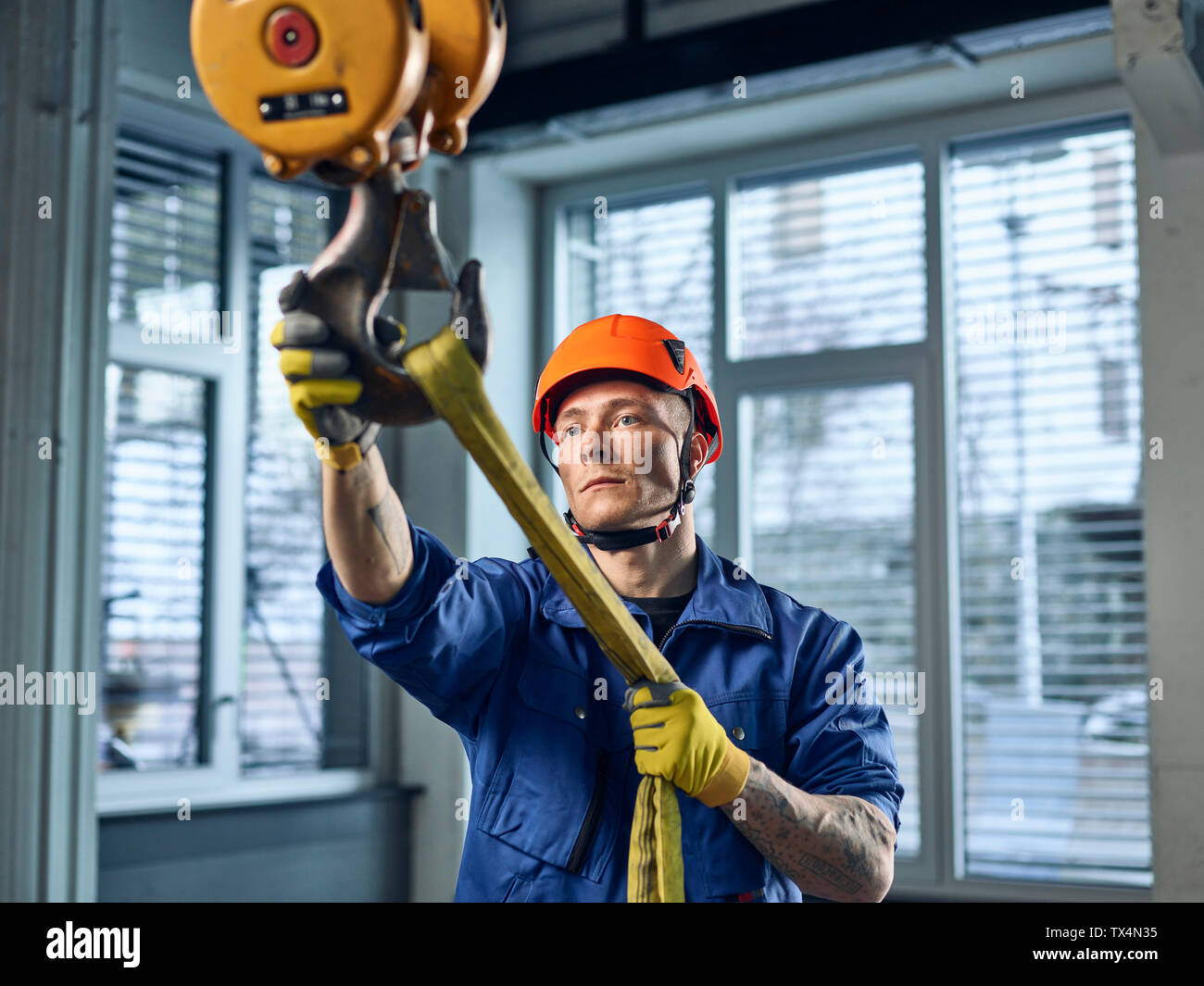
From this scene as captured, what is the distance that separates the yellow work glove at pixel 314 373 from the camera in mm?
872

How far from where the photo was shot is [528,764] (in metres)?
1.42

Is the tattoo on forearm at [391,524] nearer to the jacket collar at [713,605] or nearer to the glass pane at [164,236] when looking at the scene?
the jacket collar at [713,605]

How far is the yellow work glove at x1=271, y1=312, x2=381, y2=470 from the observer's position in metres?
0.87

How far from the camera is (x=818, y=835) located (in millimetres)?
1337

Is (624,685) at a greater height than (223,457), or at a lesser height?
lesser

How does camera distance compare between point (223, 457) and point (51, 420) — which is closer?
point (51, 420)

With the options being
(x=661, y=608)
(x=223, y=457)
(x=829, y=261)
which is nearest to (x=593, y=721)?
(x=661, y=608)

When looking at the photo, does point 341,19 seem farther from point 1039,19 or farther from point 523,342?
point 523,342

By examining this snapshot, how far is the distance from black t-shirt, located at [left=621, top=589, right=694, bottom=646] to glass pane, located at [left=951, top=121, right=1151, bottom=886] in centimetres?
262

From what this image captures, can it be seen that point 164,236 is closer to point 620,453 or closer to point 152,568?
point 152,568

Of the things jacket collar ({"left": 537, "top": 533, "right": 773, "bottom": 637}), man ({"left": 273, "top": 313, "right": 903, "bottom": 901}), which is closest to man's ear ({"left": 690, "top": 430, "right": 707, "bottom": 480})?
man ({"left": 273, "top": 313, "right": 903, "bottom": 901})

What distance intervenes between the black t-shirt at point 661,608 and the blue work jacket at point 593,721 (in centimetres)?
3

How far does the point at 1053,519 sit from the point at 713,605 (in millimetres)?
2675

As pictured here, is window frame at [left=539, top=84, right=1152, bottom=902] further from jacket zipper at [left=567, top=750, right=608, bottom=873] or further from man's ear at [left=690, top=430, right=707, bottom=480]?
jacket zipper at [left=567, top=750, right=608, bottom=873]
